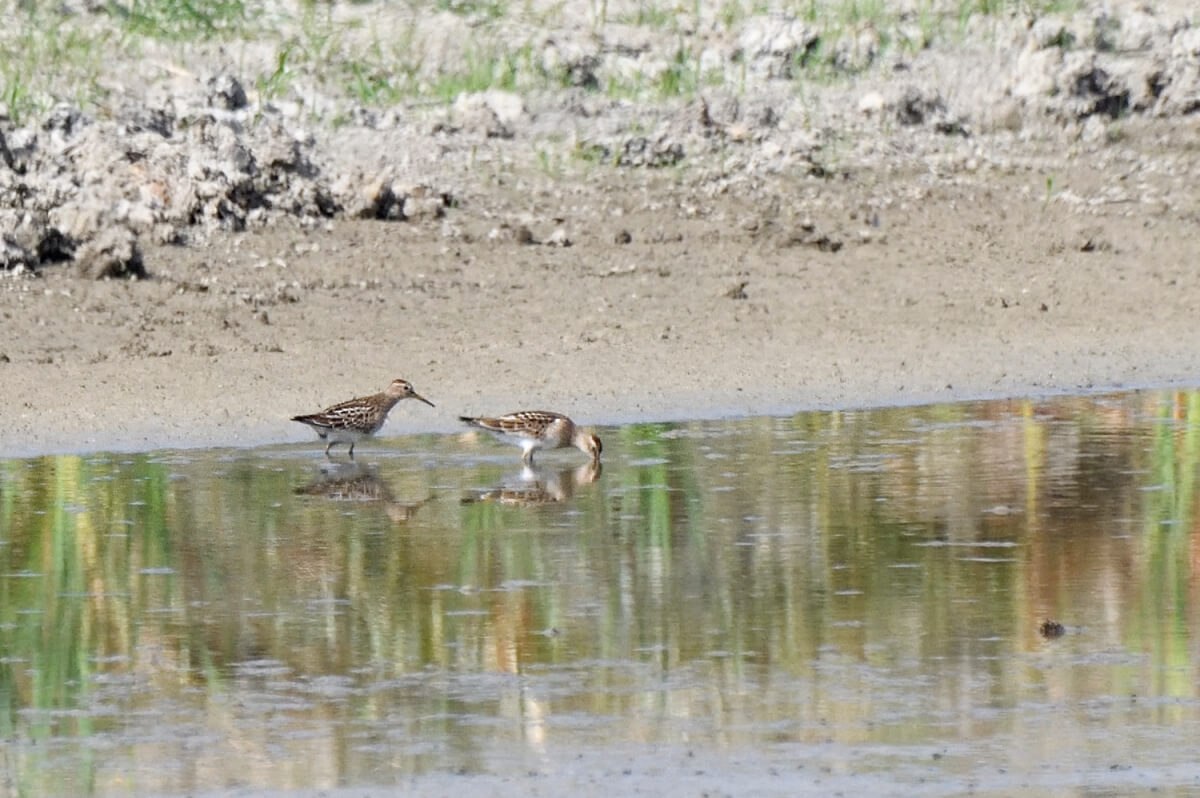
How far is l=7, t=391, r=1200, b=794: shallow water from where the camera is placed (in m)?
5.82

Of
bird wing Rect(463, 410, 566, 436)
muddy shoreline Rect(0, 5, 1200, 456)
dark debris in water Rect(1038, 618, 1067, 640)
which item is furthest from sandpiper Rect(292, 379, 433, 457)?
dark debris in water Rect(1038, 618, 1067, 640)

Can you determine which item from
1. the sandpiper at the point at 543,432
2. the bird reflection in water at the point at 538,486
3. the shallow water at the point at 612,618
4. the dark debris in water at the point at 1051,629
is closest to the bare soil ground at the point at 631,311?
the sandpiper at the point at 543,432

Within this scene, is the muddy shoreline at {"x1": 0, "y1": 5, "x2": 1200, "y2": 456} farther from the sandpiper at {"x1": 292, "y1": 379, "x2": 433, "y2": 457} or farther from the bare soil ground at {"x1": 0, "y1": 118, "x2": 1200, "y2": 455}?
the sandpiper at {"x1": 292, "y1": 379, "x2": 433, "y2": 457}

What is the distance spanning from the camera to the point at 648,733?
6.04m

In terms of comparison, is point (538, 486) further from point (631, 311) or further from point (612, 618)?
point (631, 311)

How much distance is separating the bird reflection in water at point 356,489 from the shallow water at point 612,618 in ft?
0.09

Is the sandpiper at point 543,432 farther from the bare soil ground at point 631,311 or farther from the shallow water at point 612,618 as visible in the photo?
the bare soil ground at point 631,311

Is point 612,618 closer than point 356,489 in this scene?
Yes

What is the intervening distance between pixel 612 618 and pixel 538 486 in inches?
114

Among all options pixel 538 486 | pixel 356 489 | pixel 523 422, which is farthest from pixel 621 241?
pixel 356 489

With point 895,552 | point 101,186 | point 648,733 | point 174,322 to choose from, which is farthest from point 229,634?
point 101,186

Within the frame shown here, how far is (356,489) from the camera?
32.5 feet

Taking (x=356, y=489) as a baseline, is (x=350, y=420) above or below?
above

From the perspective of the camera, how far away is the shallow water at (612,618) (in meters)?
5.82
